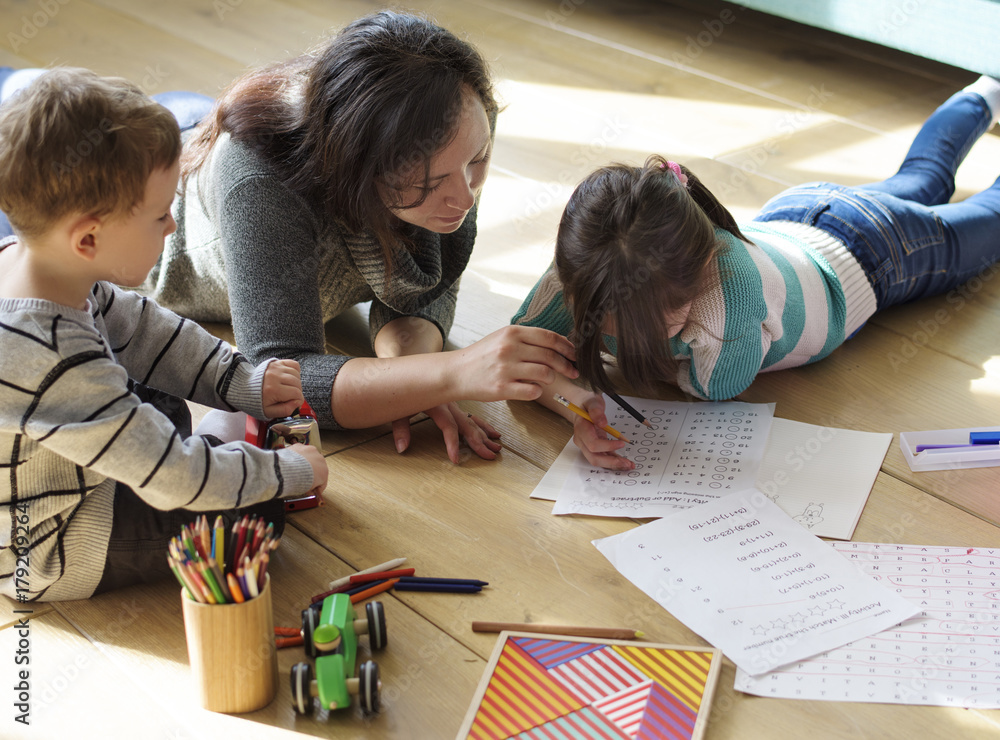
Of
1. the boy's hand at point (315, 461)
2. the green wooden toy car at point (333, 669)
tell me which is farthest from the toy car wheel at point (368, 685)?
the boy's hand at point (315, 461)

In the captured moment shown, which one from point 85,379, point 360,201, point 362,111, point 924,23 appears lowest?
point 85,379

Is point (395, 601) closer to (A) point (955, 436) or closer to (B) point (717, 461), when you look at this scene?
(B) point (717, 461)

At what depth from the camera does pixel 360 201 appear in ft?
3.67

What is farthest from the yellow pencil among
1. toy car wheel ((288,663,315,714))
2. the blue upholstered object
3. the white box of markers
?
the blue upholstered object

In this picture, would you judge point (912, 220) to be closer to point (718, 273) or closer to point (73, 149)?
point (718, 273)

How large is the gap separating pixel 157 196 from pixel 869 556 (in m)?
0.82

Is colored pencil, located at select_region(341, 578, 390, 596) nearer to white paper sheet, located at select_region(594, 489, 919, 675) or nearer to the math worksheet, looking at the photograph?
white paper sheet, located at select_region(594, 489, 919, 675)

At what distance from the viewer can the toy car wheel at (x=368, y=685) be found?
A: 834 mm

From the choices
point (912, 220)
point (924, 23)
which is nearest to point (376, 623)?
point (912, 220)

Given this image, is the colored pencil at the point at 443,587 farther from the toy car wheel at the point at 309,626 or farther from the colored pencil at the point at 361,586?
the toy car wheel at the point at 309,626

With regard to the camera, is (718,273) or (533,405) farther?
(533,405)

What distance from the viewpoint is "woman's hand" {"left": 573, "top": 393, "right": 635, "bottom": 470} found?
1.18m

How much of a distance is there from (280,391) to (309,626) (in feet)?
1.01

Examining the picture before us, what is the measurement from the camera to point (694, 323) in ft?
3.92
